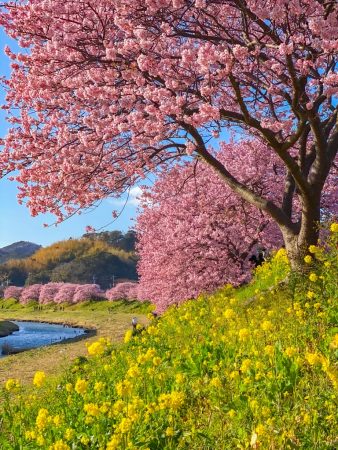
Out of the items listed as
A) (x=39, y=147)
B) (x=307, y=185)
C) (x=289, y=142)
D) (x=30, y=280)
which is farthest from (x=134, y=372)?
(x=30, y=280)

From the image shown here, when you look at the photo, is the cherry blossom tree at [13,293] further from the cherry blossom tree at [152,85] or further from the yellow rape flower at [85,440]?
the yellow rape flower at [85,440]

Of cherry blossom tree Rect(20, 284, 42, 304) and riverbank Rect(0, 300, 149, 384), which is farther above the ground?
cherry blossom tree Rect(20, 284, 42, 304)

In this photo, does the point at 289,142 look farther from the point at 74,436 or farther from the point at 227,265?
the point at 227,265

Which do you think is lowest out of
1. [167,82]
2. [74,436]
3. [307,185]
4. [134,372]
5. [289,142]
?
[74,436]

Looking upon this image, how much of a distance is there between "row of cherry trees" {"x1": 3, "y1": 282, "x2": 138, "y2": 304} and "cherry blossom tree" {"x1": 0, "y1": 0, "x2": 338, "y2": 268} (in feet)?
206

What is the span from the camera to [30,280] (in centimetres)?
14425

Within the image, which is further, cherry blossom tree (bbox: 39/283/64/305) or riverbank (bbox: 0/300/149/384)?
cherry blossom tree (bbox: 39/283/64/305)

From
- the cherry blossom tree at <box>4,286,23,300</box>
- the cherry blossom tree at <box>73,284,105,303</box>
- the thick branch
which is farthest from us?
the cherry blossom tree at <box>4,286,23,300</box>

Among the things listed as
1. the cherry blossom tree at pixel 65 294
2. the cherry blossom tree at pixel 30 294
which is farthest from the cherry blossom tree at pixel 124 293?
the cherry blossom tree at pixel 30 294

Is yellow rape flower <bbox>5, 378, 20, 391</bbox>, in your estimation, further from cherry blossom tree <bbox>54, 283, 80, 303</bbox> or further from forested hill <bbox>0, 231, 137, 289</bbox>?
forested hill <bbox>0, 231, 137, 289</bbox>

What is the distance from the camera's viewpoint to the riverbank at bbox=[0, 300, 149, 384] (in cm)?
2281

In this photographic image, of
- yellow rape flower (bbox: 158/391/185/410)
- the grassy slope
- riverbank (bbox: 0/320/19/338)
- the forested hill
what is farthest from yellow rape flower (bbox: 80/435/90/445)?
the forested hill

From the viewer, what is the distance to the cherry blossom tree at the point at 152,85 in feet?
31.4

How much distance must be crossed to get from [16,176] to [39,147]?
5.55 feet
